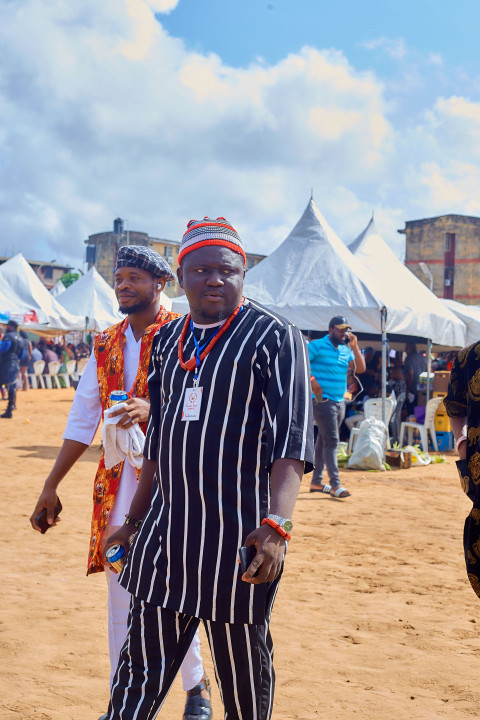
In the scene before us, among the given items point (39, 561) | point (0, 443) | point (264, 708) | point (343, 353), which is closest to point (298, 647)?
point (264, 708)

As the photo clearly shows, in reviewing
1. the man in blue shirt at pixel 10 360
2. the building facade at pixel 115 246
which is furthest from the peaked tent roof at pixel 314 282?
the building facade at pixel 115 246

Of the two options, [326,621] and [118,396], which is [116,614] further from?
[326,621]

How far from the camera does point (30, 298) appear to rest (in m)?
23.2

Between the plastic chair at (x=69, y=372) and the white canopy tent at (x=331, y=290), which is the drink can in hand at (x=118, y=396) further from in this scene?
the plastic chair at (x=69, y=372)

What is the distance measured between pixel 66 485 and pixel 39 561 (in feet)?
11.8

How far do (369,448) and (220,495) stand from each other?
973 cm

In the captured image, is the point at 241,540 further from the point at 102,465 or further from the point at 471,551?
the point at 102,465

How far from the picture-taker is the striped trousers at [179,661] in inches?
84.9

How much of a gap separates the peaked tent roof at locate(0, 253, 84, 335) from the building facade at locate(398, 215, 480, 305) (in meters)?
34.2

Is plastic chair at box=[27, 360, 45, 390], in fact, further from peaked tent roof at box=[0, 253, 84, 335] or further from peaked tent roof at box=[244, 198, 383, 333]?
peaked tent roof at box=[244, 198, 383, 333]

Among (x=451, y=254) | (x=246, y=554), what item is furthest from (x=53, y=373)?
(x=451, y=254)

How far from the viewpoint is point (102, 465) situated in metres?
3.13

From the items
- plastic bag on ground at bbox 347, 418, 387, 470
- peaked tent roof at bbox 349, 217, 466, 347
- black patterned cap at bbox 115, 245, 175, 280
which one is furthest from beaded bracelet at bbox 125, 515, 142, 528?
peaked tent roof at bbox 349, 217, 466, 347

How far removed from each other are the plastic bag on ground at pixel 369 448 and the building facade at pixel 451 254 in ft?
137
